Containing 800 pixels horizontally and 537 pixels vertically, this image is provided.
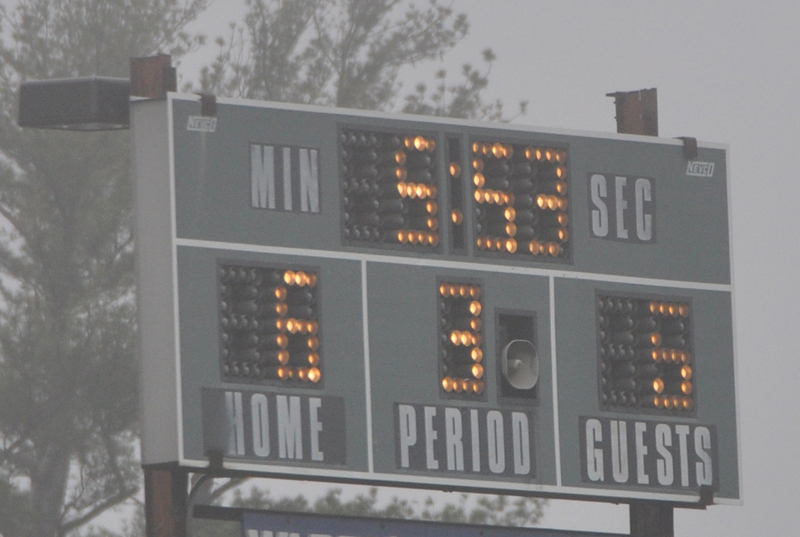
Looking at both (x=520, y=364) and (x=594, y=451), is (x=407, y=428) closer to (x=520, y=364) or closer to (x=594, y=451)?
(x=520, y=364)

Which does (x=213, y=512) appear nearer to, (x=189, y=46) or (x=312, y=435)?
(x=312, y=435)

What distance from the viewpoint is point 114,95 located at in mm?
11125

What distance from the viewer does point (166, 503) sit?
10.8 meters

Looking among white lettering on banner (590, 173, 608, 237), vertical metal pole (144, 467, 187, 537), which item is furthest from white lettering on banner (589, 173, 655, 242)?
vertical metal pole (144, 467, 187, 537)

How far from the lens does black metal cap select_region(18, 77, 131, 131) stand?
1104 centimetres

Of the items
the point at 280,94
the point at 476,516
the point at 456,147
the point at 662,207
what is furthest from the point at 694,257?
the point at 280,94

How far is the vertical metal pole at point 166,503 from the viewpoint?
10.8 meters

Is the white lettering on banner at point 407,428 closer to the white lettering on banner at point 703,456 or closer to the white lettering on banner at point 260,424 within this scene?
the white lettering on banner at point 260,424

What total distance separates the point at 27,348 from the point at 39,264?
4.54 feet

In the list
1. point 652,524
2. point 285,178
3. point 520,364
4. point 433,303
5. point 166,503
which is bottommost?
point 652,524

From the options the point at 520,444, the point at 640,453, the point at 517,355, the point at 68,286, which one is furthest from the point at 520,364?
the point at 68,286

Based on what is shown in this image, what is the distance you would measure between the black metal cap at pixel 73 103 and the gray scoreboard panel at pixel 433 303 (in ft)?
1.10

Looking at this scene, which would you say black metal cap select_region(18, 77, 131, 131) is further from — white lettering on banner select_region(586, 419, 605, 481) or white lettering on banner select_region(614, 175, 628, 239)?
white lettering on banner select_region(586, 419, 605, 481)

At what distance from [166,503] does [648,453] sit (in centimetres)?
291
